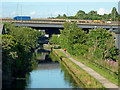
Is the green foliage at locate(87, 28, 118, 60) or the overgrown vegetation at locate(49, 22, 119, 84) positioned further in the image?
the green foliage at locate(87, 28, 118, 60)

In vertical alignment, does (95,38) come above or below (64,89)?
above

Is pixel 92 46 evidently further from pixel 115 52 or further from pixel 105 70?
pixel 105 70

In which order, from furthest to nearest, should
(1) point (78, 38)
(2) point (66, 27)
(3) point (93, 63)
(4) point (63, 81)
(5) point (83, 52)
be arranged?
(2) point (66, 27) < (1) point (78, 38) < (5) point (83, 52) < (3) point (93, 63) < (4) point (63, 81)

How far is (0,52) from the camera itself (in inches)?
1160

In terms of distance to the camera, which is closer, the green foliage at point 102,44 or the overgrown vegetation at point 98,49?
the overgrown vegetation at point 98,49

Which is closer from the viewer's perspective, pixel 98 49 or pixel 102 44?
pixel 98 49

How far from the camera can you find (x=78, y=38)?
5975cm

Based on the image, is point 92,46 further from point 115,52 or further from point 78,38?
point 78,38

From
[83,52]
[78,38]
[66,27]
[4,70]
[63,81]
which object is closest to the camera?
[4,70]

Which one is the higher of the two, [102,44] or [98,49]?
[102,44]

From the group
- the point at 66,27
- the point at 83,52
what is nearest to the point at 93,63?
the point at 83,52

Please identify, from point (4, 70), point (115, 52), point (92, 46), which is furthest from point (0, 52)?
point (92, 46)

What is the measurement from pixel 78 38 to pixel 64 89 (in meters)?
34.1

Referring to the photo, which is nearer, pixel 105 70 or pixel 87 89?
pixel 87 89
